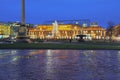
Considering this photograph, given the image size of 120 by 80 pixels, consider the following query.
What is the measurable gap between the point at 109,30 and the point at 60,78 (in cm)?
15778

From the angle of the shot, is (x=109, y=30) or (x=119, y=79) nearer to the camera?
(x=119, y=79)

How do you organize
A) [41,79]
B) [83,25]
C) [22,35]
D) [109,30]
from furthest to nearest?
[83,25]
[109,30]
[22,35]
[41,79]

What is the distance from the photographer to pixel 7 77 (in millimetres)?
13953

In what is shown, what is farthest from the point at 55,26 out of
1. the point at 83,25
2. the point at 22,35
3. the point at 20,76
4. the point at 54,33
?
the point at 20,76

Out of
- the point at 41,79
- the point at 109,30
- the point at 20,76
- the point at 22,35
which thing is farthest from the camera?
the point at 109,30

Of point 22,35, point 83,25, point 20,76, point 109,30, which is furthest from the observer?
point 83,25

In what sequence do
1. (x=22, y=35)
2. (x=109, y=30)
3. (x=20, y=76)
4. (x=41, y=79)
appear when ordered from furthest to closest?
1. (x=109, y=30)
2. (x=22, y=35)
3. (x=20, y=76)
4. (x=41, y=79)

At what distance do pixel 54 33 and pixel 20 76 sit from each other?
165 m

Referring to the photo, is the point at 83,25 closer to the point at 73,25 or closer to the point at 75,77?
the point at 73,25

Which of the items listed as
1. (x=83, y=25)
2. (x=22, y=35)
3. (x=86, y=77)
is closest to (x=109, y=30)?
(x=83, y=25)

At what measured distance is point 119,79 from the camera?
1356 cm

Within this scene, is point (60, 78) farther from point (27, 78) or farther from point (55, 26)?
point (55, 26)

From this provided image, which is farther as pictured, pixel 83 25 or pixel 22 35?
pixel 83 25

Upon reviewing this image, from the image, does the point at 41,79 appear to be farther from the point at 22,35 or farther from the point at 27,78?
the point at 22,35
